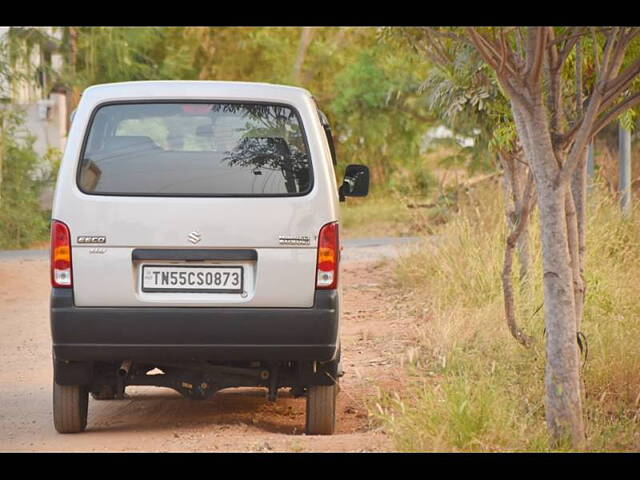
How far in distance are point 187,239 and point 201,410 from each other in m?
2.13

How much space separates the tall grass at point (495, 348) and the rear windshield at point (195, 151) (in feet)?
4.62

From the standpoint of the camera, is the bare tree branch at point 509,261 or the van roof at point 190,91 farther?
the bare tree branch at point 509,261

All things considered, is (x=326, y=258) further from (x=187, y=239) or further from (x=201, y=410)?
(x=201, y=410)

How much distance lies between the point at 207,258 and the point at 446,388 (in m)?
1.44

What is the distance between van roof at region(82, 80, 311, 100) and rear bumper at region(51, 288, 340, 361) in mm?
1133

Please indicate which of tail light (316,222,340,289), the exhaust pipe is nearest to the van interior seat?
tail light (316,222,340,289)

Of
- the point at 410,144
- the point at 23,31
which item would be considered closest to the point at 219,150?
the point at 23,31

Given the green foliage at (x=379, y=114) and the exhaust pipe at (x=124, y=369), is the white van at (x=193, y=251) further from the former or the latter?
the green foliage at (x=379, y=114)

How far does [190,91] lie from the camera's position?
7078mm

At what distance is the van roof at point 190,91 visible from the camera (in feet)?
23.1

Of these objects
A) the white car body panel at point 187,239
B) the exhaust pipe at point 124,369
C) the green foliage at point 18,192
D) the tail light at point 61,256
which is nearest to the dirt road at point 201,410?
the exhaust pipe at point 124,369

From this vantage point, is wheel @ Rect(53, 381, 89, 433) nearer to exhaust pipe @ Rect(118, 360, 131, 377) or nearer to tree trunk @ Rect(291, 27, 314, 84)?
exhaust pipe @ Rect(118, 360, 131, 377)

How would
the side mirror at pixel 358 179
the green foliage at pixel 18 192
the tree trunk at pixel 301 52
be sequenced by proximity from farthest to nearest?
the tree trunk at pixel 301 52 < the green foliage at pixel 18 192 < the side mirror at pixel 358 179
